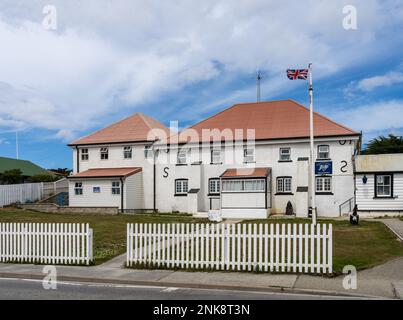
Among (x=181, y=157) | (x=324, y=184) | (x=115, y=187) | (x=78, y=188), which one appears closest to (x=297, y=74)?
(x=324, y=184)

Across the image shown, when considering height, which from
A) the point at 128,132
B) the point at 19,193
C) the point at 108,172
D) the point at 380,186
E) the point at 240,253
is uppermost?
the point at 128,132

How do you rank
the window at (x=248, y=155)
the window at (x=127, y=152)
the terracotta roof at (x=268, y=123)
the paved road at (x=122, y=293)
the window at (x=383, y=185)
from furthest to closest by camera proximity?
1. the window at (x=127, y=152)
2. the window at (x=248, y=155)
3. the terracotta roof at (x=268, y=123)
4. the window at (x=383, y=185)
5. the paved road at (x=122, y=293)

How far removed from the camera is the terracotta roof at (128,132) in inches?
1569

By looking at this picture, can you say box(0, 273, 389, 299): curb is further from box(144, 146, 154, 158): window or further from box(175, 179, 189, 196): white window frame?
box(144, 146, 154, 158): window

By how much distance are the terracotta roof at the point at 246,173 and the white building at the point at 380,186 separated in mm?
6676

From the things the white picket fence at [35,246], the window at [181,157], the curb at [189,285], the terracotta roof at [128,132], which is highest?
the terracotta roof at [128,132]

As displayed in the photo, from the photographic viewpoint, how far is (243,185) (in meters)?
33.3

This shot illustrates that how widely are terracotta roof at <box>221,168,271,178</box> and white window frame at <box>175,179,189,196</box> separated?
12.9ft

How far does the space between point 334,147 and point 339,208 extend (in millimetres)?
4639

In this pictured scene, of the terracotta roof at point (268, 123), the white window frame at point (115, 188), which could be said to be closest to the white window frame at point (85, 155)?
the white window frame at point (115, 188)

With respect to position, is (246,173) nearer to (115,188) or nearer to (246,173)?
(246,173)

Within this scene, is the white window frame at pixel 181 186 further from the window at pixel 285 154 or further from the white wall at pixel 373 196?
the white wall at pixel 373 196

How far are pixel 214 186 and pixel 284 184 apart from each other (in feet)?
19.0

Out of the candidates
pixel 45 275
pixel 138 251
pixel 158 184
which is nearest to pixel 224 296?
pixel 138 251
